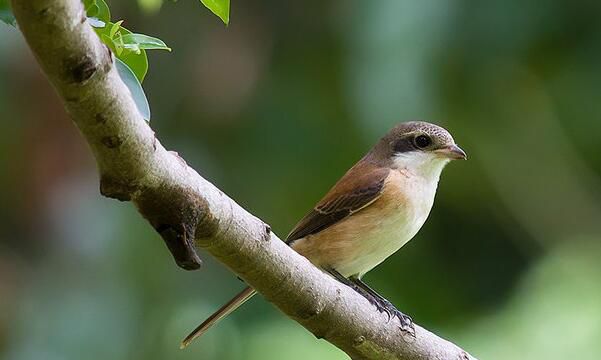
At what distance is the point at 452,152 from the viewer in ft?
14.9

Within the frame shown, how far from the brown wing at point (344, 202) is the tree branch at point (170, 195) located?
1110 millimetres

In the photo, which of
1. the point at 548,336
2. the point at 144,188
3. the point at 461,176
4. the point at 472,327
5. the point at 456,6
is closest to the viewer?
the point at 144,188

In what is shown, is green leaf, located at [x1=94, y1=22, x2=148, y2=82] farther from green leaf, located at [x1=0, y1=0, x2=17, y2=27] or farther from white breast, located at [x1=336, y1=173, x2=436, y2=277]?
white breast, located at [x1=336, y1=173, x2=436, y2=277]

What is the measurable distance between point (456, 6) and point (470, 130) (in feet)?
3.36

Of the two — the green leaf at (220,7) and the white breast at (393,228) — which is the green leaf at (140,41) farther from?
the white breast at (393,228)

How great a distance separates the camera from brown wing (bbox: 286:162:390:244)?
14.5ft

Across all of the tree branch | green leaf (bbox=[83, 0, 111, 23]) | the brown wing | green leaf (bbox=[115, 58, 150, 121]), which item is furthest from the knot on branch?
the brown wing

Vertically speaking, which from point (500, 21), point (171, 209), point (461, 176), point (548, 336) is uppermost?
point (171, 209)

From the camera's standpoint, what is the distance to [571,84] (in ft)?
24.6

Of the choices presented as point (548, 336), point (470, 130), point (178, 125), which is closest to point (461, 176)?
point (470, 130)

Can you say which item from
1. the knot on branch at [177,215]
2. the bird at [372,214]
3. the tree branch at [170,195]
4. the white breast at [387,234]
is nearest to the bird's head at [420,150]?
the bird at [372,214]

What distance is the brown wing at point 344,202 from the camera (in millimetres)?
4410

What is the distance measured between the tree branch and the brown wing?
1.11m

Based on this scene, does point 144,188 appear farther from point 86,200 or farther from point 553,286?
point 86,200
